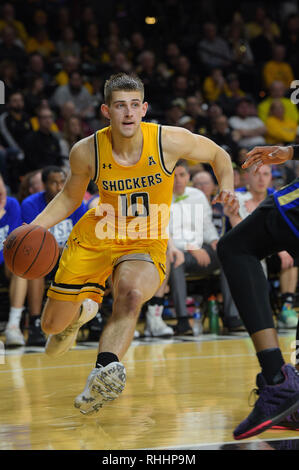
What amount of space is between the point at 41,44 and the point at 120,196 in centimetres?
838

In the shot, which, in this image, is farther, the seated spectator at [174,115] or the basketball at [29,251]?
the seated spectator at [174,115]

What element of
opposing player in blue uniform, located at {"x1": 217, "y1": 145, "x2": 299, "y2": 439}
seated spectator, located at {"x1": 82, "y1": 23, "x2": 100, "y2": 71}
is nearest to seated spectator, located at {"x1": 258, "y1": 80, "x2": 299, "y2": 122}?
seated spectator, located at {"x1": 82, "y1": 23, "x2": 100, "y2": 71}

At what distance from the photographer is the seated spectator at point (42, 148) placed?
941 cm

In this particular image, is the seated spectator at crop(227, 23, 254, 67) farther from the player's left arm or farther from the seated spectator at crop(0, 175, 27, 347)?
the player's left arm

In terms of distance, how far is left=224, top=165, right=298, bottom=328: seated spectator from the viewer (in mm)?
7949

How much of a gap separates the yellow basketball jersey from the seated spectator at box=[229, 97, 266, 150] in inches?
284

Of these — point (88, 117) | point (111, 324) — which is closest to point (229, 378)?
point (111, 324)

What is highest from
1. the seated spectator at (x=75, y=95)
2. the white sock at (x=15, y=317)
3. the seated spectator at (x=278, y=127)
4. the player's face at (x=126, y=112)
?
the seated spectator at (x=75, y=95)

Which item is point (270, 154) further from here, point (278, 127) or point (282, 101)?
point (282, 101)

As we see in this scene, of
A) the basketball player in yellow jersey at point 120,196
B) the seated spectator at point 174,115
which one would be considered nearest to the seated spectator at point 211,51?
the seated spectator at point 174,115

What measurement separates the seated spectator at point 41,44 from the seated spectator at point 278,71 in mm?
4016

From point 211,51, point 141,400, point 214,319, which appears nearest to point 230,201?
point 141,400

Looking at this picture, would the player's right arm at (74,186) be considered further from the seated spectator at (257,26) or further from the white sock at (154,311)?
the seated spectator at (257,26)
